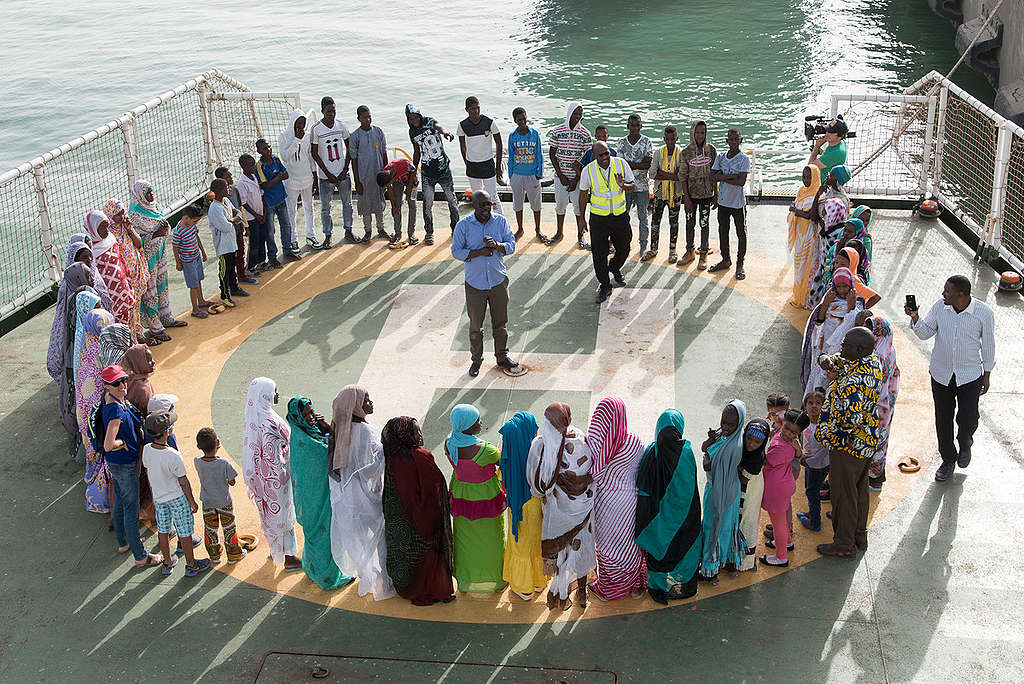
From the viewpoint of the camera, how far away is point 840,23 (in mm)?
30719

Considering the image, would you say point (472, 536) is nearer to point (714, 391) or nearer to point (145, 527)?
point (145, 527)

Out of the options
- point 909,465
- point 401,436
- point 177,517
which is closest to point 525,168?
point 909,465

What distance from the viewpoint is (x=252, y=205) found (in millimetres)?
12758

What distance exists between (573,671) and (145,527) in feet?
13.1

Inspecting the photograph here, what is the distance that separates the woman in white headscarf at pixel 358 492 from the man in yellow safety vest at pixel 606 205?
206 inches

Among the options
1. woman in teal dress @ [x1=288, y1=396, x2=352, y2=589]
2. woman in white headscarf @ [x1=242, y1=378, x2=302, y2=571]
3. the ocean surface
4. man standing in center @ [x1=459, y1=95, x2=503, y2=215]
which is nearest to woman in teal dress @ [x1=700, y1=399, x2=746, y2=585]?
woman in teal dress @ [x1=288, y1=396, x2=352, y2=589]

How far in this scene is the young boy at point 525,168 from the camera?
13609 millimetres

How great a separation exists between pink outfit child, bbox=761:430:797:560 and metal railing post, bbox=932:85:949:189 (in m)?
8.45

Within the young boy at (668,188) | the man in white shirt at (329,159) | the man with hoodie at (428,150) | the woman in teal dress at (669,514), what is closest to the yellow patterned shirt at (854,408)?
the woman in teal dress at (669,514)

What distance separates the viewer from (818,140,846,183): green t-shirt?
11688 millimetres

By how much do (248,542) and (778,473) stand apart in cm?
430

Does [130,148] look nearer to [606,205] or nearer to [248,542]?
[606,205]

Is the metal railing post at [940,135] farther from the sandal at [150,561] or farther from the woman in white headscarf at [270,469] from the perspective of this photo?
the sandal at [150,561]

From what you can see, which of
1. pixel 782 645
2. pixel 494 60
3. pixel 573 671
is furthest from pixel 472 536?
pixel 494 60
